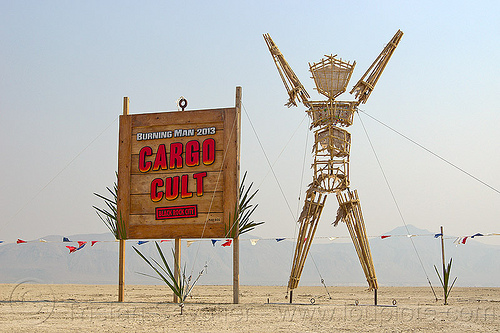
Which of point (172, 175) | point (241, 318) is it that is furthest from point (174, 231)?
point (241, 318)

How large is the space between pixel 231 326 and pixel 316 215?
6.12 meters

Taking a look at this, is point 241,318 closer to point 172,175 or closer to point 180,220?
point 180,220

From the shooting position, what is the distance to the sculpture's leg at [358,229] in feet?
52.9

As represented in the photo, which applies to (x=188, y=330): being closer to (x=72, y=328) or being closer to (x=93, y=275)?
(x=72, y=328)

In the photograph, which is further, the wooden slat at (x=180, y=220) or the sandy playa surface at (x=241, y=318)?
the wooden slat at (x=180, y=220)

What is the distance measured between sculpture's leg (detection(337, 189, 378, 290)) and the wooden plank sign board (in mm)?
3098

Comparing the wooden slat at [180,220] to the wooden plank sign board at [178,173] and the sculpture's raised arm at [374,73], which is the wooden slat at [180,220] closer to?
the wooden plank sign board at [178,173]

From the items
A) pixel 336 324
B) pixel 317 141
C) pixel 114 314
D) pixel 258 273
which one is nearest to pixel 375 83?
pixel 317 141

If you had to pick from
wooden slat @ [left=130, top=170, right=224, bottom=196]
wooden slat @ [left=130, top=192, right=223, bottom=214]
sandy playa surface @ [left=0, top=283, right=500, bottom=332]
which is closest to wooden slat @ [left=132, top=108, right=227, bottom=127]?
wooden slat @ [left=130, top=170, right=224, bottom=196]

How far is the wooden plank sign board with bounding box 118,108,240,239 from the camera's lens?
1636 centimetres

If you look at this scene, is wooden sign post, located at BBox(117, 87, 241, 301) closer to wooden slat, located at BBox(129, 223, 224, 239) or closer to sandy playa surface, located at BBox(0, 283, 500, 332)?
wooden slat, located at BBox(129, 223, 224, 239)

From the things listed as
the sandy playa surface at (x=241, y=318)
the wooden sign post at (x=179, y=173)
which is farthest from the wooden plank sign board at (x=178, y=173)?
the sandy playa surface at (x=241, y=318)

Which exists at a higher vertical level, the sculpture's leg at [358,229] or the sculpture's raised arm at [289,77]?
the sculpture's raised arm at [289,77]

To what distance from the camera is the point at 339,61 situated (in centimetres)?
1659
